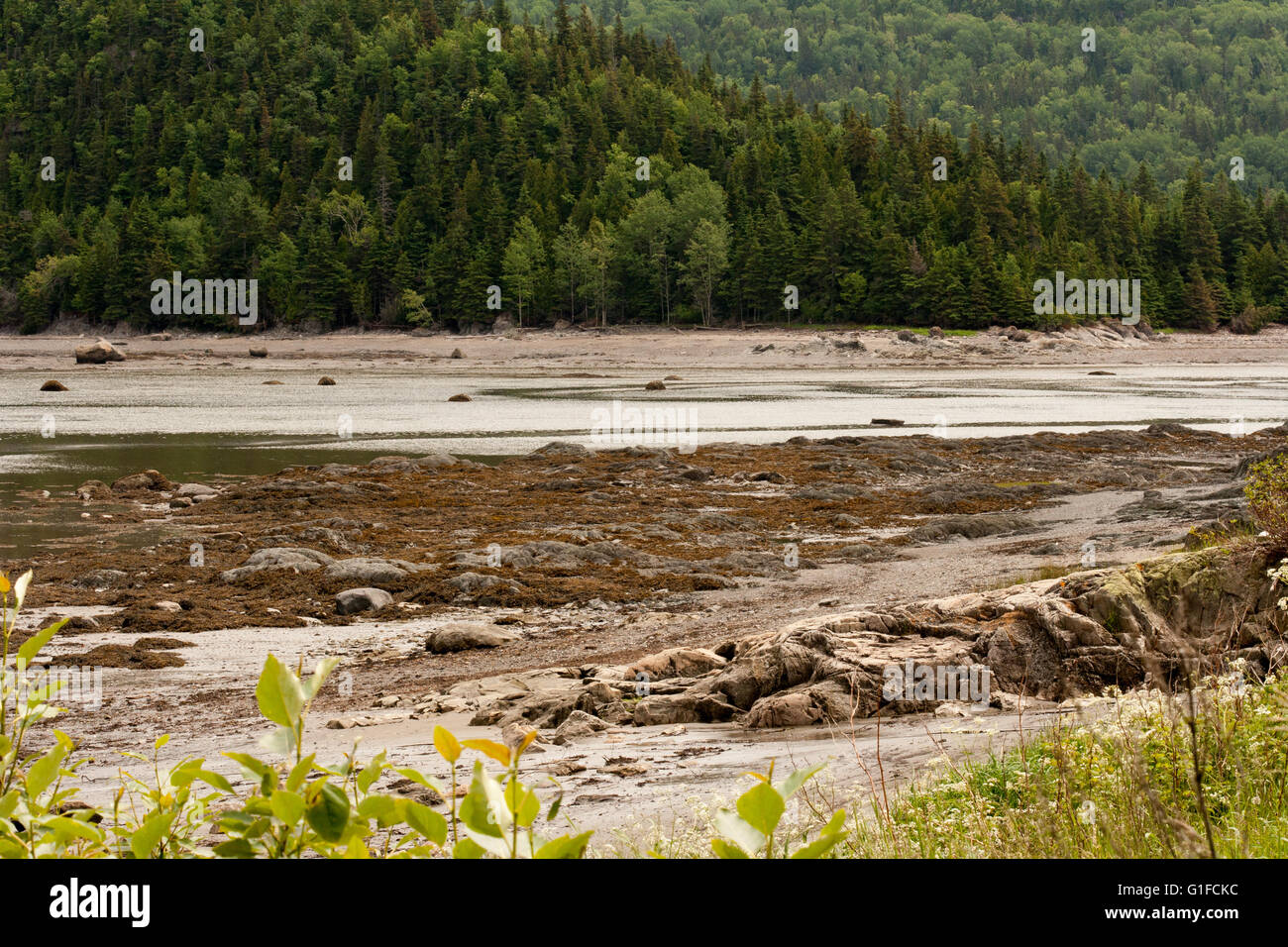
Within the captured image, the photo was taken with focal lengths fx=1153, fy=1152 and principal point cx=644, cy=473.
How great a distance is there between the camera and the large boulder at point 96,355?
81000 millimetres

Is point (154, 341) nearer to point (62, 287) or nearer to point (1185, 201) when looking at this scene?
point (62, 287)

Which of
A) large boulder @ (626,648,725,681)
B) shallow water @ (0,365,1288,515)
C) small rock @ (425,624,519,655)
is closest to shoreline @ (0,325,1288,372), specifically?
shallow water @ (0,365,1288,515)

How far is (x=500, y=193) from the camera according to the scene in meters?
128

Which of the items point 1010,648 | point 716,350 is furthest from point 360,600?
point 716,350

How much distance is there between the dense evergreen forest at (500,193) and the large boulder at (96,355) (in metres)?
33.6

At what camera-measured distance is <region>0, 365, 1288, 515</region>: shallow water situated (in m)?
31.8

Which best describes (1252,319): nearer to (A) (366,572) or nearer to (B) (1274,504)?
(A) (366,572)

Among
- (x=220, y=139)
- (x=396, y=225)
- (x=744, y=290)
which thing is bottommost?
(x=744, y=290)

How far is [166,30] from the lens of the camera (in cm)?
16762

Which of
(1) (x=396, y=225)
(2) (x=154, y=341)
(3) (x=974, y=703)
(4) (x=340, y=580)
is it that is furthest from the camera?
(1) (x=396, y=225)

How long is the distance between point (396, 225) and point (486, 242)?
1277cm

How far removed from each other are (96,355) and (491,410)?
48162 millimetres

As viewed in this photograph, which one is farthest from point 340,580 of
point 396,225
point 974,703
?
point 396,225
